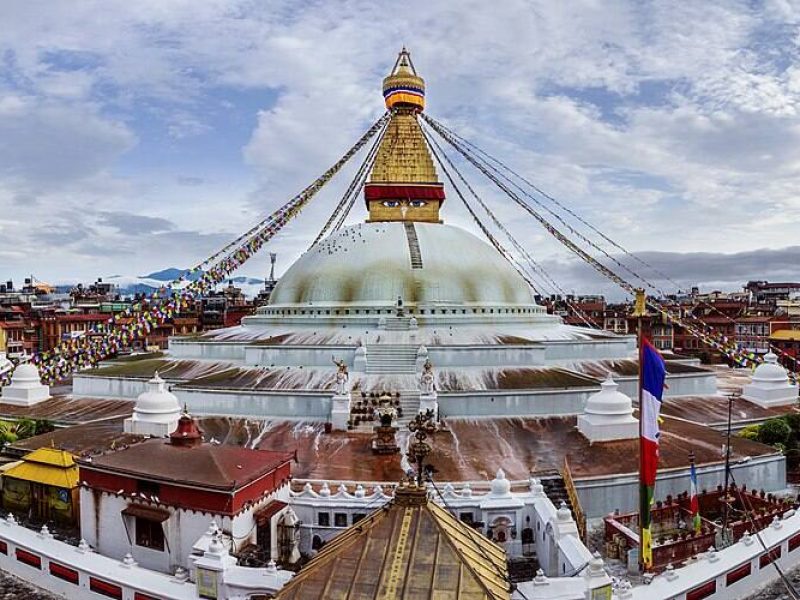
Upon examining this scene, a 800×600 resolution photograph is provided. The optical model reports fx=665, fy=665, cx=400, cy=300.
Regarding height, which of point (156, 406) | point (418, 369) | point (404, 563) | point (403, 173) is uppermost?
point (403, 173)

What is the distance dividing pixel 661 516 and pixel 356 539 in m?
6.62

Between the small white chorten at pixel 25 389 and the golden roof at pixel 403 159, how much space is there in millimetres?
11671

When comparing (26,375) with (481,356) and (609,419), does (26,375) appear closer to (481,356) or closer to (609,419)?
(481,356)

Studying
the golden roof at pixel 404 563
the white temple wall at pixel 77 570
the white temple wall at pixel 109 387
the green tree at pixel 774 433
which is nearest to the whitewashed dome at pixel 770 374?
the green tree at pixel 774 433

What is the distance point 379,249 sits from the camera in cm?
2000

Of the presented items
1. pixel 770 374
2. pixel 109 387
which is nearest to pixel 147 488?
pixel 109 387

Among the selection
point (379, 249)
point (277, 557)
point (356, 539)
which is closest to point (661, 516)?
point (277, 557)

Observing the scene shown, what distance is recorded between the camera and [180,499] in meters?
8.39

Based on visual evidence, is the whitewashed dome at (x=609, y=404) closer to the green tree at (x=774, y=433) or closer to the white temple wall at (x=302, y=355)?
the green tree at (x=774, y=433)

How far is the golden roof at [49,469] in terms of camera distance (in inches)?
392

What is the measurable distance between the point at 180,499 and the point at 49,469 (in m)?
3.10

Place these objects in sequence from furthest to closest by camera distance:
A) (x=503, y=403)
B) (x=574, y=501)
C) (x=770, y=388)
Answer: (x=770, y=388)
(x=503, y=403)
(x=574, y=501)

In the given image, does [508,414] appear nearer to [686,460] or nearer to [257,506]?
[686,460]

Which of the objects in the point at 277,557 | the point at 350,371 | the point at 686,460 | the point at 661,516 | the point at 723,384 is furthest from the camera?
the point at 723,384
